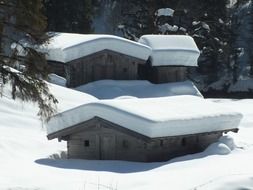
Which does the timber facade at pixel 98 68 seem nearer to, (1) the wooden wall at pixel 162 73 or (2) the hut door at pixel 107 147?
(1) the wooden wall at pixel 162 73

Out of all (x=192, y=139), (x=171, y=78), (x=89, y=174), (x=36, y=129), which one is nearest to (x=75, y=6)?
(x=171, y=78)

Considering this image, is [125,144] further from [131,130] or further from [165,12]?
[165,12]

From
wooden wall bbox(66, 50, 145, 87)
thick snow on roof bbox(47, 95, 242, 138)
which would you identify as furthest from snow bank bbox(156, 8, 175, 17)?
thick snow on roof bbox(47, 95, 242, 138)

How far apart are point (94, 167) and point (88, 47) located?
12.0 meters

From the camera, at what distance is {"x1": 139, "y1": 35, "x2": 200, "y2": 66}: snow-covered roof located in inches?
1282

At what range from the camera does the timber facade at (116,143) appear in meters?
20.2

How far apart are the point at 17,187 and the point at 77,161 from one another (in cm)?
537

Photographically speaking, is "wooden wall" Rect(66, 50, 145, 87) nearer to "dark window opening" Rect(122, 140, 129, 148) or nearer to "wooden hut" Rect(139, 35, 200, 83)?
"wooden hut" Rect(139, 35, 200, 83)

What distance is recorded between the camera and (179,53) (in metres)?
32.9

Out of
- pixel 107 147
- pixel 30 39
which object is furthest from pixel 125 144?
pixel 30 39

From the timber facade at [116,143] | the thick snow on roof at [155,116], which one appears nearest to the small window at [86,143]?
the timber facade at [116,143]

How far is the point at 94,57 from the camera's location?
30.9m

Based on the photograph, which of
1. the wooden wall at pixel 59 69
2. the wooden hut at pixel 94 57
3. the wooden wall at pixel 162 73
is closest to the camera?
the wooden hut at pixel 94 57

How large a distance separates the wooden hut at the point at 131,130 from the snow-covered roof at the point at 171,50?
423 inches
